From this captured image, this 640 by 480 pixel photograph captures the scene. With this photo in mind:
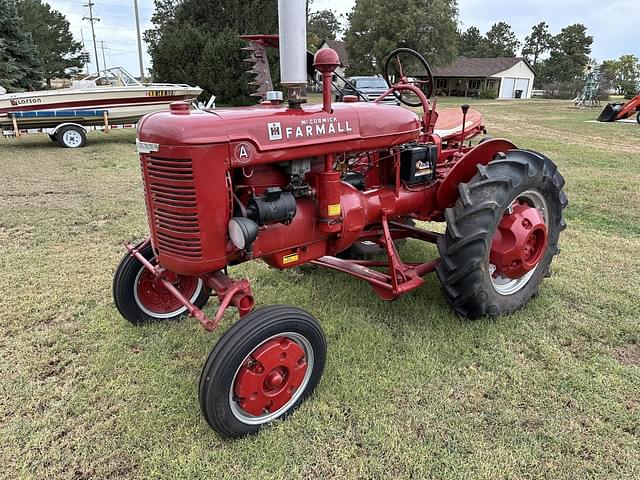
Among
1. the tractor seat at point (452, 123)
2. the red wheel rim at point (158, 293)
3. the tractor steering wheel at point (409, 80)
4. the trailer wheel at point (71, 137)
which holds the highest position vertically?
the tractor steering wheel at point (409, 80)

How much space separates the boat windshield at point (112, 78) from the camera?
35.3 ft

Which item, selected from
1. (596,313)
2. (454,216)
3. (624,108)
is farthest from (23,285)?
(624,108)

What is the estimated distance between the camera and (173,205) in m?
2.07

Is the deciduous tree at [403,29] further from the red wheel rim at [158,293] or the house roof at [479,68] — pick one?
the red wheel rim at [158,293]

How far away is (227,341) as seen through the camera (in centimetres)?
197

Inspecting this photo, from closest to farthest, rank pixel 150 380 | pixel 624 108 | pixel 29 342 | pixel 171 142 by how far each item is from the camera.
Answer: pixel 171 142 < pixel 150 380 < pixel 29 342 < pixel 624 108

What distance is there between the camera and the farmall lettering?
7.06 feet

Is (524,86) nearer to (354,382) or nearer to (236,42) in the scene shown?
(236,42)

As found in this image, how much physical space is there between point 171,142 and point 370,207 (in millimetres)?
1304

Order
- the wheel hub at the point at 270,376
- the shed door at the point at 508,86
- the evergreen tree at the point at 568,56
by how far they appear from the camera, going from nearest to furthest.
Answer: the wheel hub at the point at 270,376, the shed door at the point at 508,86, the evergreen tree at the point at 568,56

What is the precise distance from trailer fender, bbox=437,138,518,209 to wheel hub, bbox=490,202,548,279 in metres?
0.36

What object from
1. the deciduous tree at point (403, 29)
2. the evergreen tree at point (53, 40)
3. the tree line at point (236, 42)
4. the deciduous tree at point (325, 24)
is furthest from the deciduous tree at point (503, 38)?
the evergreen tree at point (53, 40)

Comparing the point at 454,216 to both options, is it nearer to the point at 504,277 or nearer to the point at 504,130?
the point at 504,277

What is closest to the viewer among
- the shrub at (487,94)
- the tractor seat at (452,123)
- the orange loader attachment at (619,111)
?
the tractor seat at (452,123)
